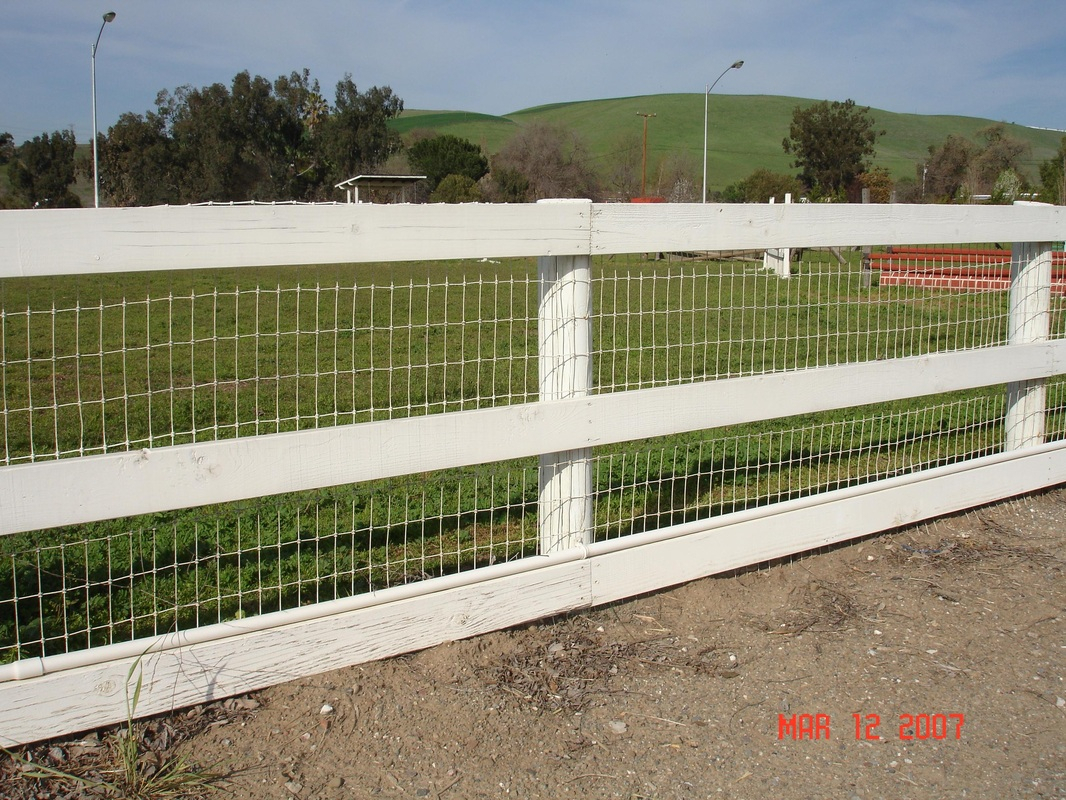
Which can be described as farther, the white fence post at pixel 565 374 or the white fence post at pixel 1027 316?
the white fence post at pixel 1027 316

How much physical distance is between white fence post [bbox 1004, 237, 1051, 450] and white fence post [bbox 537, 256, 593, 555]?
2892mm

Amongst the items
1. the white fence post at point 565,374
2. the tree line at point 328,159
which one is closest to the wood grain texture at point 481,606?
the white fence post at point 565,374

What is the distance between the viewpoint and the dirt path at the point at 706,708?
9.37 feet

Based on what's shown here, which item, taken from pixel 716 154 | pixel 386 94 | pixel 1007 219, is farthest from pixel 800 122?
pixel 1007 219

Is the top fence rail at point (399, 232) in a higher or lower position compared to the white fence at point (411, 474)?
higher

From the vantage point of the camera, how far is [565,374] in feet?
12.1

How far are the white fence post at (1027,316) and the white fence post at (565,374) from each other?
2.89m

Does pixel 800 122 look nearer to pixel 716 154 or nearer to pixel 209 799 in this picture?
pixel 716 154

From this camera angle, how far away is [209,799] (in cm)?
270

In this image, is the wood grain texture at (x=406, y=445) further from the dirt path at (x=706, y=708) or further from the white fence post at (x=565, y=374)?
the dirt path at (x=706, y=708)

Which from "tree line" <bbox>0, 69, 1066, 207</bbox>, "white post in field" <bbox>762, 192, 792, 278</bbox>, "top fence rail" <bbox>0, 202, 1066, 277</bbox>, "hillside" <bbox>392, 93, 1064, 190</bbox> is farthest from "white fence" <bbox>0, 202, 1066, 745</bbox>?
"hillside" <bbox>392, 93, 1064, 190</bbox>

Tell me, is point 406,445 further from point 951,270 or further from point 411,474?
point 951,270

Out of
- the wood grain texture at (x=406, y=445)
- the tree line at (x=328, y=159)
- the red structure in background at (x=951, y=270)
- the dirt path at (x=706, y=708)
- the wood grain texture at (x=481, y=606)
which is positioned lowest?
the dirt path at (x=706, y=708)

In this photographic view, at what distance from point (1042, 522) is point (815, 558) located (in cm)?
147
